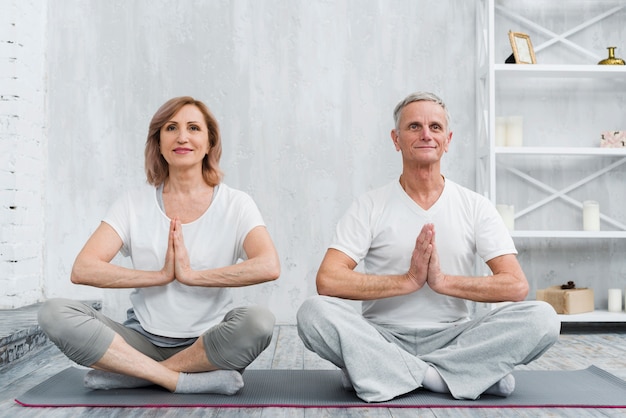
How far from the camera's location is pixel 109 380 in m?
2.18

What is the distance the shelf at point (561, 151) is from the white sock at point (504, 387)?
5.48 ft

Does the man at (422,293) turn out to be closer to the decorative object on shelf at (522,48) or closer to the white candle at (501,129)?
the white candle at (501,129)

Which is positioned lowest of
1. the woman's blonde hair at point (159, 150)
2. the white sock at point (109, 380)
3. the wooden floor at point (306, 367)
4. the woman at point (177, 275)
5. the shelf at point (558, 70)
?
the wooden floor at point (306, 367)

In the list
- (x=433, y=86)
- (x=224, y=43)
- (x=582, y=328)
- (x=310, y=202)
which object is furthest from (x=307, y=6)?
(x=582, y=328)

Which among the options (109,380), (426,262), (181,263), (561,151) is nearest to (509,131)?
(561,151)

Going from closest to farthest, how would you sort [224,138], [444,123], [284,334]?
[444,123], [284,334], [224,138]

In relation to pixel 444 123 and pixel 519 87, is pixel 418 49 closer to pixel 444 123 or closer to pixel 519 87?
pixel 519 87

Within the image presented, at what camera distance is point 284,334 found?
11.5 feet

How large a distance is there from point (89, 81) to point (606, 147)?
8.77 feet

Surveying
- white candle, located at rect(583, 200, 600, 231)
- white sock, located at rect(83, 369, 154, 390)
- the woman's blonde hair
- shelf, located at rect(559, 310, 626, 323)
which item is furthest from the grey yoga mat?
white candle, located at rect(583, 200, 600, 231)

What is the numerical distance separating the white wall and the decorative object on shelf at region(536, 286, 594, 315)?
2.36 ft

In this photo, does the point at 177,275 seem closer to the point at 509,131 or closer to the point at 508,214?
the point at 508,214

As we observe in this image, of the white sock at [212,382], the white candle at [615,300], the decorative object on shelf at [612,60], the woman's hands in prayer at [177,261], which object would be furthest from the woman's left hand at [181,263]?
the decorative object on shelf at [612,60]

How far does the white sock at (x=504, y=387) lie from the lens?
2098 millimetres
